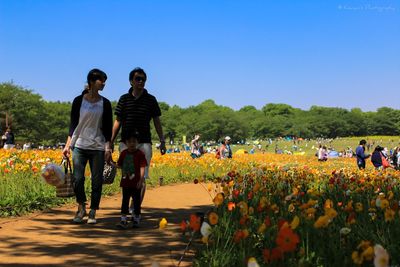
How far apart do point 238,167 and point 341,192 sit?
27.0ft

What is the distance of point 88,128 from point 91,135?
0.32 feet

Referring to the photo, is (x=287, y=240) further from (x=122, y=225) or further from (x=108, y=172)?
(x=108, y=172)

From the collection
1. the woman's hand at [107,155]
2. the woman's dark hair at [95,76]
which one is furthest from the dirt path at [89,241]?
the woman's dark hair at [95,76]

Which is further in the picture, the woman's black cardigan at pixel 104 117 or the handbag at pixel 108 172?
the handbag at pixel 108 172

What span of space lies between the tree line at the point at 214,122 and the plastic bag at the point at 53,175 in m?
34.4

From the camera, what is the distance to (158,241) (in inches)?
190

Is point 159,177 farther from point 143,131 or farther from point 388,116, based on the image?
point 388,116

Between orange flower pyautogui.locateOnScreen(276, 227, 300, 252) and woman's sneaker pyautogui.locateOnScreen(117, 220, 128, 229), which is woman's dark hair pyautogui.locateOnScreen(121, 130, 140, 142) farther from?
A: orange flower pyautogui.locateOnScreen(276, 227, 300, 252)

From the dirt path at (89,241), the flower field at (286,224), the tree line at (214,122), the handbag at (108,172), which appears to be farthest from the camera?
the tree line at (214,122)

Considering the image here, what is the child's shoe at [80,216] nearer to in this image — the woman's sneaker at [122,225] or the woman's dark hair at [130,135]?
the woman's sneaker at [122,225]

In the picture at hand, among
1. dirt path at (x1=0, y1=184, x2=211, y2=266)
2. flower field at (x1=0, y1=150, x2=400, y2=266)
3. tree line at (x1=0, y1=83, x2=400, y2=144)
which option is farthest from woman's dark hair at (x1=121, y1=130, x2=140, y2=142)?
tree line at (x1=0, y1=83, x2=400, y2=144)

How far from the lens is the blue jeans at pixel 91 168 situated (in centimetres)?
560

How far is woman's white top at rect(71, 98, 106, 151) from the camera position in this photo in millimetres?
5574

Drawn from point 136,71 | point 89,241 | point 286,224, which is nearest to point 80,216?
point 89,241
